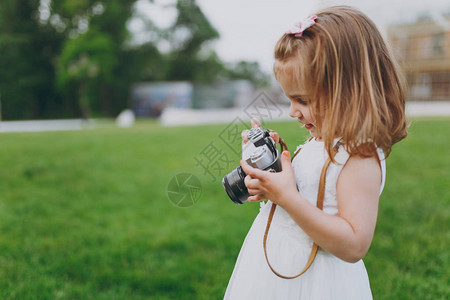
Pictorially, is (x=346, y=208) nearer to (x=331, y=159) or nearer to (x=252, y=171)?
(x=331, y=159)

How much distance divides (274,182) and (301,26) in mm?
446

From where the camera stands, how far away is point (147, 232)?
3686 millimetres

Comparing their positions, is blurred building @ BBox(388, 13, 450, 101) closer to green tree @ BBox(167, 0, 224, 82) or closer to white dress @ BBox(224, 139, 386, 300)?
green tree @ BBox(167, 0, 224, 82)

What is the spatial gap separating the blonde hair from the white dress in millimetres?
104

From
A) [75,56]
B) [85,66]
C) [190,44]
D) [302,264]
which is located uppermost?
[302,264]

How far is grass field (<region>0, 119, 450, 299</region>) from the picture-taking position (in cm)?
256

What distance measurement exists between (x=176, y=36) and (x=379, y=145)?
125 feet

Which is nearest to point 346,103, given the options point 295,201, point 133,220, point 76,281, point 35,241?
point 295,201

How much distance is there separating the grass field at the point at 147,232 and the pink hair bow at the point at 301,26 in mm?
987

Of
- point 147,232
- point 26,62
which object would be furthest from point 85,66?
point 147,232

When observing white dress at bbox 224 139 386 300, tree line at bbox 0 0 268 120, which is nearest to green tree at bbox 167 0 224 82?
tree line at bbox 0 0 268 120

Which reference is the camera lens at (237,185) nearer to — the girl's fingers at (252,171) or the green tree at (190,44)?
the girl's fingers at (252,171)

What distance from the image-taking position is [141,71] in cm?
3297

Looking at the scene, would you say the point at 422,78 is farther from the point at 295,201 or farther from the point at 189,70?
the point at 295,201
